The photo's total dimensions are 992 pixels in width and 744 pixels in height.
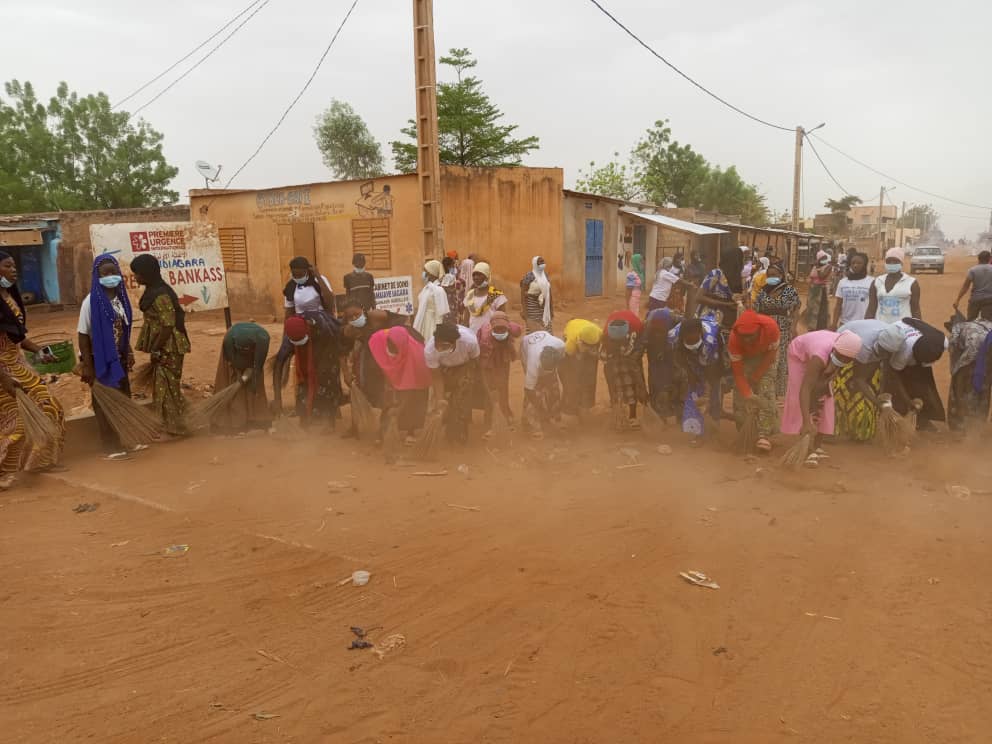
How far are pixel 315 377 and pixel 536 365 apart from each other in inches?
83.5

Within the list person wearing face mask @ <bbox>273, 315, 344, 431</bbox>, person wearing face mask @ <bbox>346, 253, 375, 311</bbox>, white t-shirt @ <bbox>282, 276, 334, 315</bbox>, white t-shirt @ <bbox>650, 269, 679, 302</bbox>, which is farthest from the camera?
white t-shirt @ <bbox>650, 269, 679, 302</bbox>

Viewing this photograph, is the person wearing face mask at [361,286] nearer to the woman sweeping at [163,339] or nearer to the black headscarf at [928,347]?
the woman sweeping at [163,339]

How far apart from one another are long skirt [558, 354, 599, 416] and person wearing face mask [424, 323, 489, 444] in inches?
31.2

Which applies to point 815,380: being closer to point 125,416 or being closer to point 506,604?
point 506,604

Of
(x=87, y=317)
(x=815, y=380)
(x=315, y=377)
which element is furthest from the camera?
(x=315, y=377)

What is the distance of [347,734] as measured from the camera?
283 centimetres

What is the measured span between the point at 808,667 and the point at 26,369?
5.88 meters

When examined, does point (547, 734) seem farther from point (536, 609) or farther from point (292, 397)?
point (292, 397)

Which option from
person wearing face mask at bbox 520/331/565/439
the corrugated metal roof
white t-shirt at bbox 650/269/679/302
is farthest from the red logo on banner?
the corrugated metal roof

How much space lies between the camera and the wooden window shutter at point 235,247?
58.2ft

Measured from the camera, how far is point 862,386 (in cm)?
607

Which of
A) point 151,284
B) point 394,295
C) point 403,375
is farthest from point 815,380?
point 151,284

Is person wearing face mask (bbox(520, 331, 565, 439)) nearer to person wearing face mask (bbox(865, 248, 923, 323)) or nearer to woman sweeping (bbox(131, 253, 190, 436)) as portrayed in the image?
Result: woman sweeping (bbox(131, 253, 190, 436))

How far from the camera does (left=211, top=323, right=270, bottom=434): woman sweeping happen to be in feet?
22.7
